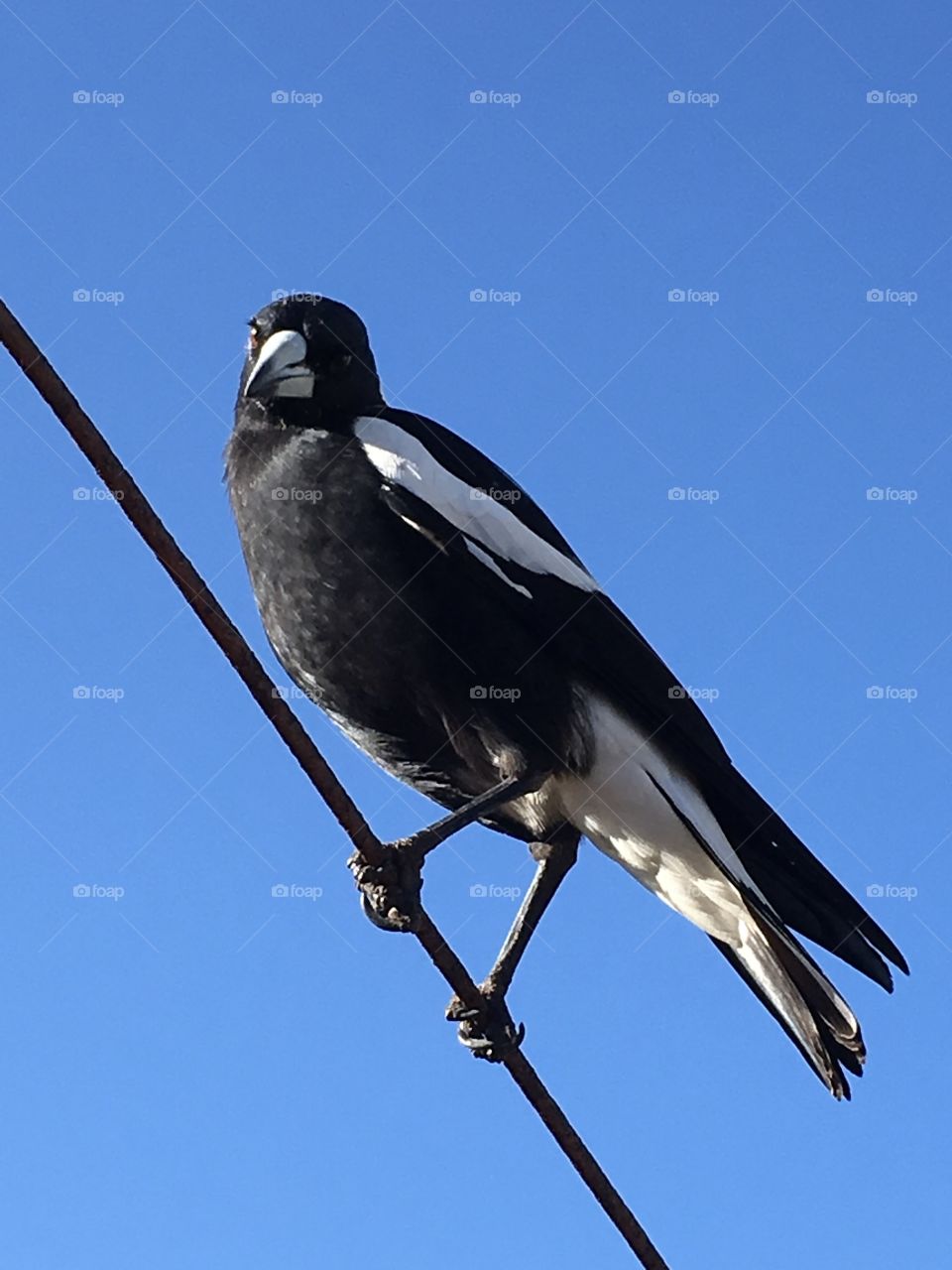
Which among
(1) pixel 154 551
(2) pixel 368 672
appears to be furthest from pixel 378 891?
(1) pixel 154 551

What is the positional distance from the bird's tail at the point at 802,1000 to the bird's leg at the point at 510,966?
0.52 m

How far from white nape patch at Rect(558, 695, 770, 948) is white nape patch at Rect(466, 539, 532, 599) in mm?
323

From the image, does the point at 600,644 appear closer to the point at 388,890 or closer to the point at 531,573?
the point at 531,573

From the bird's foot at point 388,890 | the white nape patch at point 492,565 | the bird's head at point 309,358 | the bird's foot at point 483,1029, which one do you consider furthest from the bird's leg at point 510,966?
the bird's head at point 309,358

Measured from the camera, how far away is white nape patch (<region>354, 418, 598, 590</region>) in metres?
4.06

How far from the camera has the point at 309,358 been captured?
4.38 m

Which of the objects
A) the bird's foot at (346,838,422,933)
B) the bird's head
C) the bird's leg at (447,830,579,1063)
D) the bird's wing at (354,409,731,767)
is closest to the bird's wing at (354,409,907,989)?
the bird's wing at (354,409,731,767)

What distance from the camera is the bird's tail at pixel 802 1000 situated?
3.94m

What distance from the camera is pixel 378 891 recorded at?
3.54 m

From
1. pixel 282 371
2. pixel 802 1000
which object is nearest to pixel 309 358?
pixel 282 371

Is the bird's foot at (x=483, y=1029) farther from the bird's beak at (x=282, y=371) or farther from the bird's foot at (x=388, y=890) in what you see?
the bird's beak at (x=282, y=371)

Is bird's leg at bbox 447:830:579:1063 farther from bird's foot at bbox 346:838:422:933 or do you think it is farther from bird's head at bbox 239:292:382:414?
bird's head at bbox 239:292:382:414

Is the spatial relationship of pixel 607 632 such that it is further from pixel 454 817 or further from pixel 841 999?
pixel 841 999

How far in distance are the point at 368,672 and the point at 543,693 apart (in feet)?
1.39
